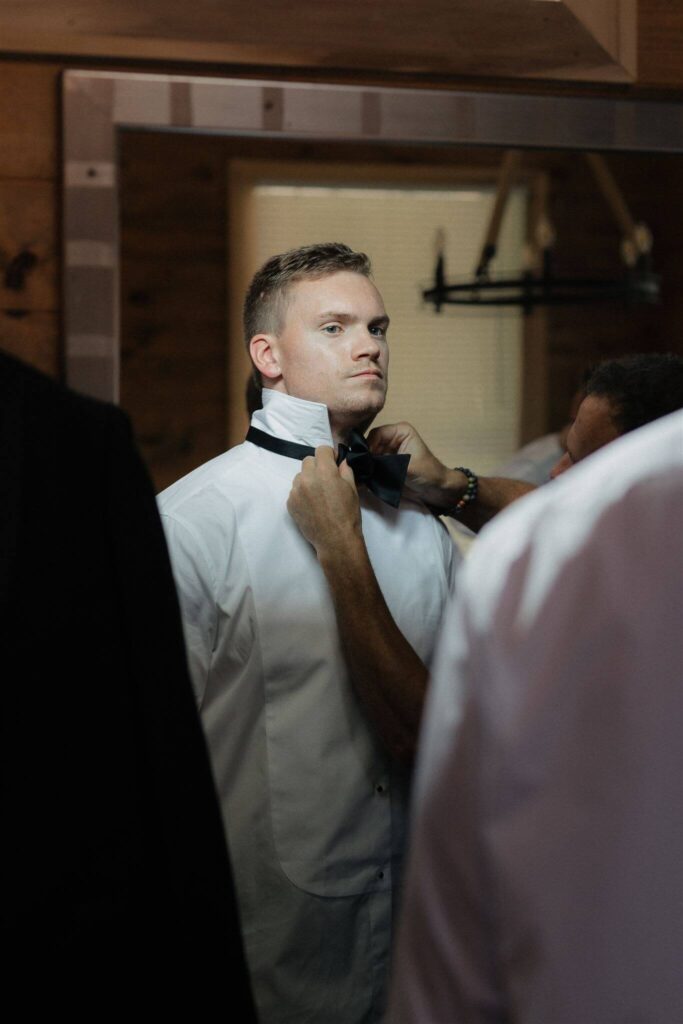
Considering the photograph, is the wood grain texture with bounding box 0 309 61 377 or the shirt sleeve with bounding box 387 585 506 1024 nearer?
the shirt sleeve with bounding box 387 585 506 1024

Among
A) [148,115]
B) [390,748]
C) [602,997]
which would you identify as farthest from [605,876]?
[148,115]

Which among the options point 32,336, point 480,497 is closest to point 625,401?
point 480,497

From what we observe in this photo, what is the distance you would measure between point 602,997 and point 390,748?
905 mm

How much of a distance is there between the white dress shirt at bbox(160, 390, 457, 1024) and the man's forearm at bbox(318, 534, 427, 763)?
42mm

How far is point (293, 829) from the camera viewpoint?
1.33 m

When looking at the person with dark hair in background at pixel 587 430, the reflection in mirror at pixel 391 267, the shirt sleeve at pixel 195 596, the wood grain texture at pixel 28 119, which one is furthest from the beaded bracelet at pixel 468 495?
the reflection in mirror at pixel 391 267

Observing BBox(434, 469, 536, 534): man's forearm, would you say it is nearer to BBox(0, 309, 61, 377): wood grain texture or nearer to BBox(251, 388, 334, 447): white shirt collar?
BBox(251, 388, 334, 447): white shirt collar

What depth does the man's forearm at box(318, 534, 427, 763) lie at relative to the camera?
51.1 inches

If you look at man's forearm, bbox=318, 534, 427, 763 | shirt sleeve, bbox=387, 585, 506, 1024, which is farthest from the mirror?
shirt sleeve, bbox=387, 585, 506, 1024

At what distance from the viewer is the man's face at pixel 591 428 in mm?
1581

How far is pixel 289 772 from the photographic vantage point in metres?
→ 1.33

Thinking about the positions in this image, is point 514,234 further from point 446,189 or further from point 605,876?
point 605,876

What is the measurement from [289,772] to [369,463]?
1.30 feet

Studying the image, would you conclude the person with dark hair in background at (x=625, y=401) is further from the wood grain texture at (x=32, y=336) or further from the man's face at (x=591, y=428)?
the wood grain texture at (x=32, y=336)
